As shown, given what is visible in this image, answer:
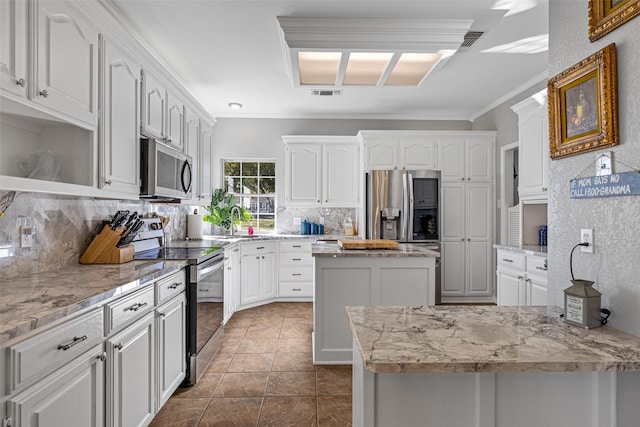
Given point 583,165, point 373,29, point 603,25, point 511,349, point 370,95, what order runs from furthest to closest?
point 370,95, point 373,29, point 583,165, point 603,25, point 511,349

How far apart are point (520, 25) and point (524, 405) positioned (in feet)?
9.58

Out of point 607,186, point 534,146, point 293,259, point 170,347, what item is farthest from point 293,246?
point 607,186

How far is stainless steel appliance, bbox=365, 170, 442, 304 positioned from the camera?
4.65 m

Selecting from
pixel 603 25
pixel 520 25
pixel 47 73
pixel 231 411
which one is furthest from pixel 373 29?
pixel 231 411

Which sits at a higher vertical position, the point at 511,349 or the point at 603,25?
the point at 603,25

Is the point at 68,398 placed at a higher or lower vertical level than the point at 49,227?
lower

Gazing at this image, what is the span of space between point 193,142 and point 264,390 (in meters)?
2.58

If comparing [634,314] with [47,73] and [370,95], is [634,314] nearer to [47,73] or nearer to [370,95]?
[47,73]

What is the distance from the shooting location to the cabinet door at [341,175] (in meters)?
5.20

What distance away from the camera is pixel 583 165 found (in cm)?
132

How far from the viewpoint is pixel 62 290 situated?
1.56 metres

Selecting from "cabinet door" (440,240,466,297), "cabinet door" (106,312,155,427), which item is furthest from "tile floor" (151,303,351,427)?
"cabinet door" (440,240,466,297)

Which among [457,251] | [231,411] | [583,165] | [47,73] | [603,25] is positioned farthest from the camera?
[457,251]

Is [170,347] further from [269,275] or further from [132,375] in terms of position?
[269,275]
